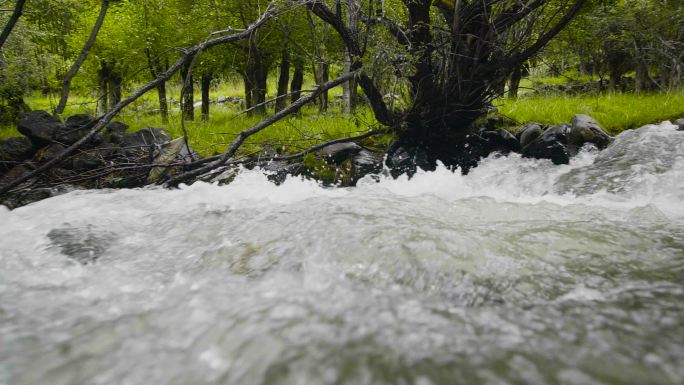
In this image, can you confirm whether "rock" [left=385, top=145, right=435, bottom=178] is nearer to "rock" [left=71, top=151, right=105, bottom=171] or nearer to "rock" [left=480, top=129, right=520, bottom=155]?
"rock" [left=480, top=129, right=520, bottom=155]

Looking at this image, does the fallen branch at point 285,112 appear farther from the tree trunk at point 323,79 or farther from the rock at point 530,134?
the tree trunk at point 323,79

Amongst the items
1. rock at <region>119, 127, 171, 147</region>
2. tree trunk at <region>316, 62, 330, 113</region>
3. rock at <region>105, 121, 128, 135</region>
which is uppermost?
tree trunk at <region>316, 62, 330, 113</region>

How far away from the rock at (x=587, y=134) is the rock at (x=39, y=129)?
8.64m

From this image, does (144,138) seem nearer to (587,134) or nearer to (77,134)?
(77,134)

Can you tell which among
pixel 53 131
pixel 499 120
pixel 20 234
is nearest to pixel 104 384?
pixel 20 234

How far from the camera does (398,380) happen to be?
137 centimetres

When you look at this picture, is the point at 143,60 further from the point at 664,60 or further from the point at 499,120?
the point at 664,60

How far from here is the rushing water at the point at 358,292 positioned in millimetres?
1467

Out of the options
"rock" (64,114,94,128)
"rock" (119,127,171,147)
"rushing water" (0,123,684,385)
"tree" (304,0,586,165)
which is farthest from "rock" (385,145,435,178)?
"rock" (64,114,94,128)

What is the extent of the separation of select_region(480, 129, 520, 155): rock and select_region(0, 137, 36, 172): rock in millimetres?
8071

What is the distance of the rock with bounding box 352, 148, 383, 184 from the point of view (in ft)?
17.4

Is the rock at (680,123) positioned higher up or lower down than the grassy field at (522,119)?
lower down

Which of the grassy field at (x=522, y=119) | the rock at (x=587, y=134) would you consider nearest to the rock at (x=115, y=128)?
the grassy field at (x=522, y=119)

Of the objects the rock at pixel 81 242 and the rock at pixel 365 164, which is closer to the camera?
the rock at pixel 81 242
